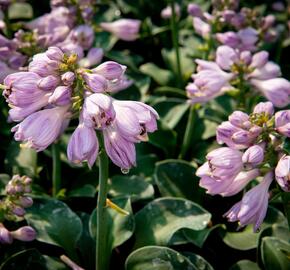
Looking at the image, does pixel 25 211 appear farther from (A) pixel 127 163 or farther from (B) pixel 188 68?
(B) pixel 188 68

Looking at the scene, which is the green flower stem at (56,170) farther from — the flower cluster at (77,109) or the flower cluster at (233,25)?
the flower cluster at (233,25)

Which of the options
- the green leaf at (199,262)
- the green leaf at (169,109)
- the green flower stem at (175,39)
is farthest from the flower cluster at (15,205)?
the green flower stem at (175,39)

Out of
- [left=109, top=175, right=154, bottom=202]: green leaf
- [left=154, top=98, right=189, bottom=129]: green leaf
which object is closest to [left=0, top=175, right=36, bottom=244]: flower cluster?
[left=109, top=175, right=154, bottom=202]: green leaf

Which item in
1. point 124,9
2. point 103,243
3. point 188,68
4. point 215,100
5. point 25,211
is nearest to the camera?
point 103,243

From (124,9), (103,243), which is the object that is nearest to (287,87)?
(103,243)

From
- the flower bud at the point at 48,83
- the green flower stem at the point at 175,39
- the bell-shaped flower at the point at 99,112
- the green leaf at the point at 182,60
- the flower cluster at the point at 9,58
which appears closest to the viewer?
the bell-shaped flower at the point at 99,112

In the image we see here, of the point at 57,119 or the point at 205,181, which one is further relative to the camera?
the point at 205,181
